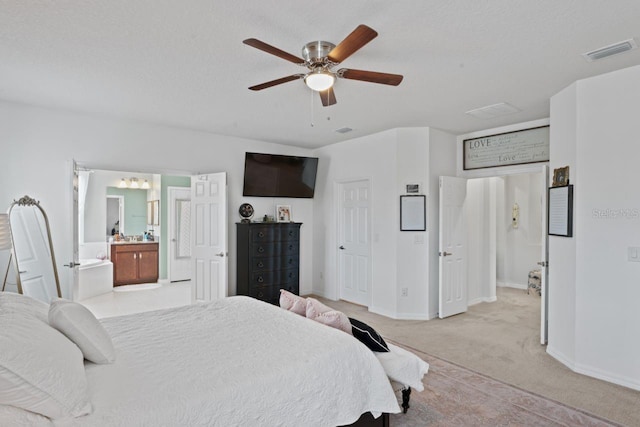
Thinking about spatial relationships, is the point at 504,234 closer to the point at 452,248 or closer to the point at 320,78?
the point at 452,248

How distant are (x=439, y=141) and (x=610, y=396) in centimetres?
329

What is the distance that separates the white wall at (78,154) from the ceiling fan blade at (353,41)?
3.31 meters

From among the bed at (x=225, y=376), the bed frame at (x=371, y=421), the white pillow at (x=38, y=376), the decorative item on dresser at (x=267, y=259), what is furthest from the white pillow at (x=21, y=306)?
the decorative item on dresser at (x=267, y=259)

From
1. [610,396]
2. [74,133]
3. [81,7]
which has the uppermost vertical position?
[81,7]

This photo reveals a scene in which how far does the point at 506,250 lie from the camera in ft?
23.2

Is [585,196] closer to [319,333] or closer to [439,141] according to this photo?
[439,141]

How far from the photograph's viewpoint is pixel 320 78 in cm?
246

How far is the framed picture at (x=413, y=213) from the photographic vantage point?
15.7 ft

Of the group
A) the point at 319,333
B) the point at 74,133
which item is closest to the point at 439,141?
the point at 319,333

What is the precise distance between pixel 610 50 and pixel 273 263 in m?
4.33

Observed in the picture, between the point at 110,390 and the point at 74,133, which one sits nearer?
the point at 110,390

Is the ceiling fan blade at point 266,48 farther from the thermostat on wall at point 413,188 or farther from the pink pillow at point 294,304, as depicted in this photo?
the thermostat on wall at point 413,188

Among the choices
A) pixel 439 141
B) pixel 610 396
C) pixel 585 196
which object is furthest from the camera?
pixel 439 141

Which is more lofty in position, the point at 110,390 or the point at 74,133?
the point at 74,133
